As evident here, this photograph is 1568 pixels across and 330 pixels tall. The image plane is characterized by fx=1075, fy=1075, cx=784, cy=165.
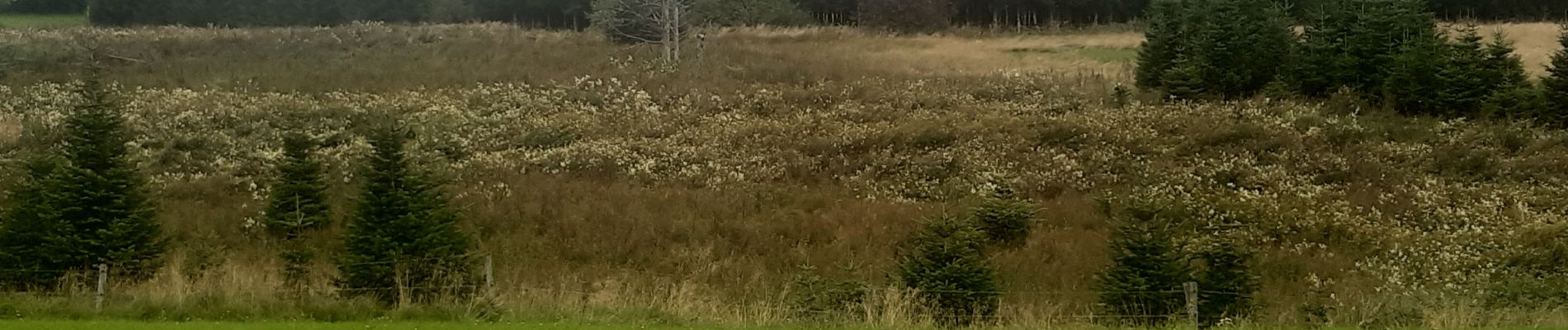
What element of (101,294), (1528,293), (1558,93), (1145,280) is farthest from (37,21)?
(1528,293)

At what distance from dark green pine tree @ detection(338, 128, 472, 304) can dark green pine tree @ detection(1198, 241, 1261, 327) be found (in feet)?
28.9

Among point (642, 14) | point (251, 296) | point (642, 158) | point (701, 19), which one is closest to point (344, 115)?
point (642, 158)

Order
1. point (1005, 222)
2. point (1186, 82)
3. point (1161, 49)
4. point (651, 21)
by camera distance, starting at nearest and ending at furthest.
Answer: point (1005, 222) < point (1186, 82) < point (1161, 49) < point (651, 21)

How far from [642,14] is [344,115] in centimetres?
1553

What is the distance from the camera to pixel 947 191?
20.5 m

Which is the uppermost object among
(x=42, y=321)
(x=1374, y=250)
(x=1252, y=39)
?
(x=1252, y=39)

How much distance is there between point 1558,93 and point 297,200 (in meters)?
24.3

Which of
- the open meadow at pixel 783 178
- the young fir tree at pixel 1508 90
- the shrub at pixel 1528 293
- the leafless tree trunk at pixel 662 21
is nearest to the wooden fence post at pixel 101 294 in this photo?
the open meadow at pixel 783 178

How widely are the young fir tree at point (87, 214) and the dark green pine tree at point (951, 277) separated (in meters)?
10.1

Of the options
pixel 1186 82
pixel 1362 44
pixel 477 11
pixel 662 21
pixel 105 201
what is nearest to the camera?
pixel 105 201

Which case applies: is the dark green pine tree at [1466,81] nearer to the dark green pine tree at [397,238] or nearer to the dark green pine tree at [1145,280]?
the dark green pine tree at [1145,280]

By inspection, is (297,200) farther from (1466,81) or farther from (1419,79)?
(1466,81)

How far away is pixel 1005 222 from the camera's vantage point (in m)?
18.0

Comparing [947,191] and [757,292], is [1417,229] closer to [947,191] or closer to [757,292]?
[947,191]
